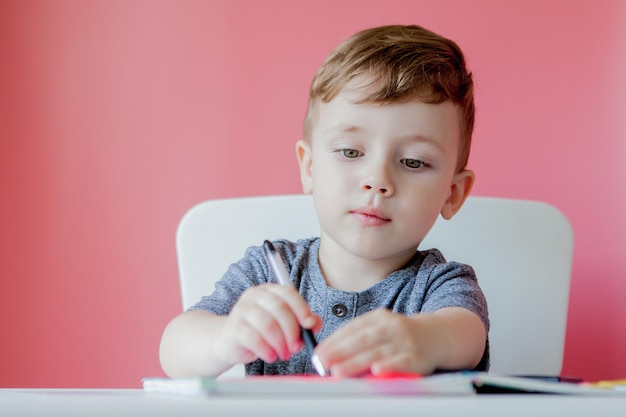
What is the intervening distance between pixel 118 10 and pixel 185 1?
13cm

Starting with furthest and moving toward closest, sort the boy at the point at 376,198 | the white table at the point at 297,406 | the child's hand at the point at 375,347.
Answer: the boy at the point at 376,198 → the child's hand at the point at 375,347 → the white table at the point at 297,406

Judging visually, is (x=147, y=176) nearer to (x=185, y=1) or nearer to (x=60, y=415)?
(x=185, y=1)

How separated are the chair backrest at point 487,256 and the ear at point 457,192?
0.35 feet

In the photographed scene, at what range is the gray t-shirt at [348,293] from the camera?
956 mm

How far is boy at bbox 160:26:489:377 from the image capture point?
906 mm

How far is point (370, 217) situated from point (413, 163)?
8 centimetres

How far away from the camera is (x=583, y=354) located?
1607mm

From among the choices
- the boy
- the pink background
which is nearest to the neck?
the boy

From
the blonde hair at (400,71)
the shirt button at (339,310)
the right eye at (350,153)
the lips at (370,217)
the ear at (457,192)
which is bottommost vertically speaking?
the shirt button at (339,310)

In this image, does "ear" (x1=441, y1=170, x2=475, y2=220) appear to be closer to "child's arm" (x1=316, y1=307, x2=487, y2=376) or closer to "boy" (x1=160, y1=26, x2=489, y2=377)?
"boy" (x1=160, y1=26, x2=489, y2=377)

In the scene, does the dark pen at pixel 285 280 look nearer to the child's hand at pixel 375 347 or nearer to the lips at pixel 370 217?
the child's hand at pixel 375 347

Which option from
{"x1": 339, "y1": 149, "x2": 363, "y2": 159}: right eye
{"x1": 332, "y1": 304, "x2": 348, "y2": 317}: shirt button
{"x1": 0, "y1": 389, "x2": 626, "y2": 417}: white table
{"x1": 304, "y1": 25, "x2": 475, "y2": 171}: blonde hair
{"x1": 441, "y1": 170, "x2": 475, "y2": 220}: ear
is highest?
{"x1": 304, "y1": 25, "x2": 475, "y2": 171}: blonde hair

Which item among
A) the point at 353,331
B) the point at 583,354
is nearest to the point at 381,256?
the point at 353,331

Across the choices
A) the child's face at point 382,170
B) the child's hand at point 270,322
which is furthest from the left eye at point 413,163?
the child's hand at point 270,322
